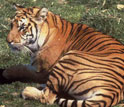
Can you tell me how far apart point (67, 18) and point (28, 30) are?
287 centimetres

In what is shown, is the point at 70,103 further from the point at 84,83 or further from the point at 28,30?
the point at 28,30

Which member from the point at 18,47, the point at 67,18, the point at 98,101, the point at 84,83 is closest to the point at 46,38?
the point at 18,47

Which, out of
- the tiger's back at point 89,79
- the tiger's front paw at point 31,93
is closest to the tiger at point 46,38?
the tiger's back at point 89,79

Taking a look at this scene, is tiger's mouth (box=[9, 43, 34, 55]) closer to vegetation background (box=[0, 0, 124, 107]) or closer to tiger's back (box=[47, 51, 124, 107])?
vegetation background (box=[0, 0, 124, 107])

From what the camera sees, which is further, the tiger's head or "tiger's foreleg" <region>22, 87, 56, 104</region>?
the tiger's head

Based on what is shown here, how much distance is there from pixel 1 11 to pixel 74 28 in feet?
Answer: 10.6

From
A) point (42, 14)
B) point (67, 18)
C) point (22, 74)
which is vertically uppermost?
point (42, 14)

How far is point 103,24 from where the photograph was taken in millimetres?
8102

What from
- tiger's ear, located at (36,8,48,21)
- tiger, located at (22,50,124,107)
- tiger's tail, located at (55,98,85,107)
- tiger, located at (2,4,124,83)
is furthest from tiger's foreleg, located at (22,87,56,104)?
tiger's ear, located at (36,8,48,21)

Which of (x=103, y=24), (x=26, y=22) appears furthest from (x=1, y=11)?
(x=26, y=22)

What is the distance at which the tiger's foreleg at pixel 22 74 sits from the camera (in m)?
6.26

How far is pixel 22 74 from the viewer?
6.48 metres

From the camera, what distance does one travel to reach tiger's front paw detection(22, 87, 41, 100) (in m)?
5.49

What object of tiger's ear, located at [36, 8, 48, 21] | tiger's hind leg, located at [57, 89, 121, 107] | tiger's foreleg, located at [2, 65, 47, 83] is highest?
tiger's ear, located at [36, 8, 48, 21]
